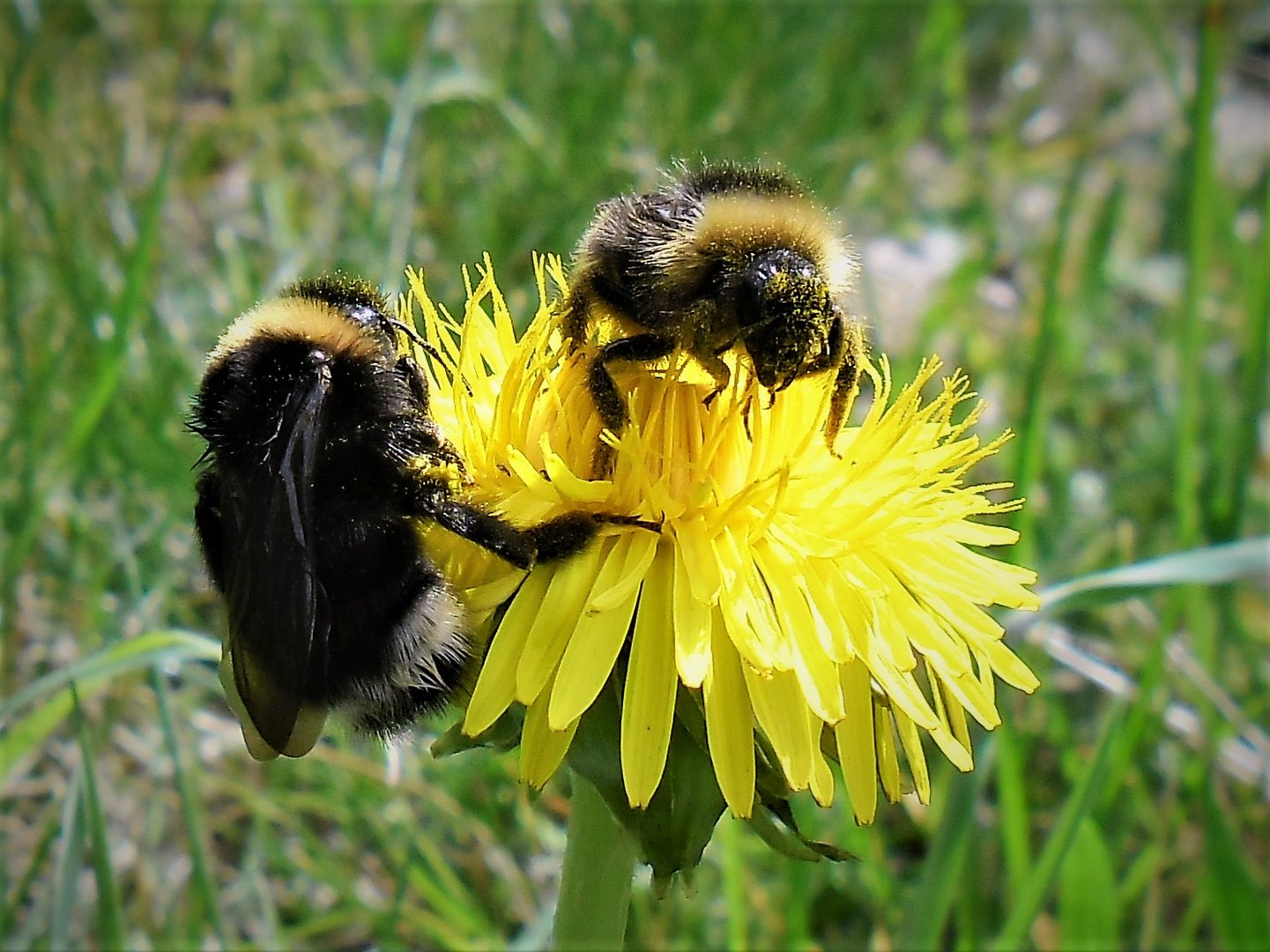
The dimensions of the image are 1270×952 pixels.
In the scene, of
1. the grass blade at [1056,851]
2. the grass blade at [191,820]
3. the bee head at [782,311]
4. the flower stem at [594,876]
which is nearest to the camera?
the bee head at [782,311]

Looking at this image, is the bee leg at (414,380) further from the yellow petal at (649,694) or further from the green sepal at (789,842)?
the green sepal at (789,842)

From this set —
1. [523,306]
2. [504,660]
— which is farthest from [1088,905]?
[523,306]

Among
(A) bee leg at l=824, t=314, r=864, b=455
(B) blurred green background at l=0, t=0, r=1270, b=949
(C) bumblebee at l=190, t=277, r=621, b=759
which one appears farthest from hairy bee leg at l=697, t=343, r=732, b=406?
(B) blurred green background at l=0, t=0, r=1270, b=949

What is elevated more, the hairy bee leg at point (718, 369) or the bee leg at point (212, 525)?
the hairy bee leg at point (718, 369)

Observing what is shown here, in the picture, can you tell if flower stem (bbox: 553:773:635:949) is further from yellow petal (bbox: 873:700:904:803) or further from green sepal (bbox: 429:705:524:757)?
yellow petal (bbox: 873:700:904:803)

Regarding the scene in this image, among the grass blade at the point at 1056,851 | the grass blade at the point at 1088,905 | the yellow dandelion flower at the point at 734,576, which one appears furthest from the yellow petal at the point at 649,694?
the grass blade at the point at 1088,905

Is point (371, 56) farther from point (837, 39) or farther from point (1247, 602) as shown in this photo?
point (1247, 602)
